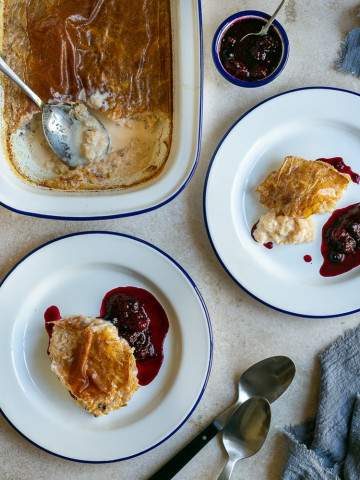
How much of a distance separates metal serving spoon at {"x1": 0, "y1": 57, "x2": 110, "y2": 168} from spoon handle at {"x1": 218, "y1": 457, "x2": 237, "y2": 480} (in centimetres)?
138

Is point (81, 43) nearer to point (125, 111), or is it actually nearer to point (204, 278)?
point (125, 111)

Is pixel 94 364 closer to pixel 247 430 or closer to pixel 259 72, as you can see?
pixel 247 430

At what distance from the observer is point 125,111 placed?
2.61 m

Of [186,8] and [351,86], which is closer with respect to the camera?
[186,8]

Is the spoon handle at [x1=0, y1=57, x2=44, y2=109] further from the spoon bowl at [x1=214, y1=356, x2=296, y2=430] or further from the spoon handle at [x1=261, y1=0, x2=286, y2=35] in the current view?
the spoon bowl at [x1=214, y1=356, x2=296, y2=430]

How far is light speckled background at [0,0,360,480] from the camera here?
257 centimetres

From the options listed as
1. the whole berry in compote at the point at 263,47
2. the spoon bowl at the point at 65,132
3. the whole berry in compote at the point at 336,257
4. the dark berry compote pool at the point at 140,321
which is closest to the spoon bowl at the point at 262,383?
the dark berry compote pool at the point at 140,321

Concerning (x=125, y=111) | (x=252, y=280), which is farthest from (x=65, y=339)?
(x=125, y=111)

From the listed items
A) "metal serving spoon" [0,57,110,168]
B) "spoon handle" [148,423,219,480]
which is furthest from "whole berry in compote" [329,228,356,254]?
"metal serving spoon" [0,57,110,168]

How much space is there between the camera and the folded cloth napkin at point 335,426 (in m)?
2.55

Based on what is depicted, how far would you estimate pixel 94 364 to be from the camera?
243cm

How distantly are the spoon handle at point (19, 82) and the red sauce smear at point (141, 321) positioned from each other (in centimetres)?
83

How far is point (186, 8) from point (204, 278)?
1072 millimetres

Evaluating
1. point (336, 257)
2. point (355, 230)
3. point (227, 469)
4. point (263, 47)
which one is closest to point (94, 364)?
point (227, 469)
